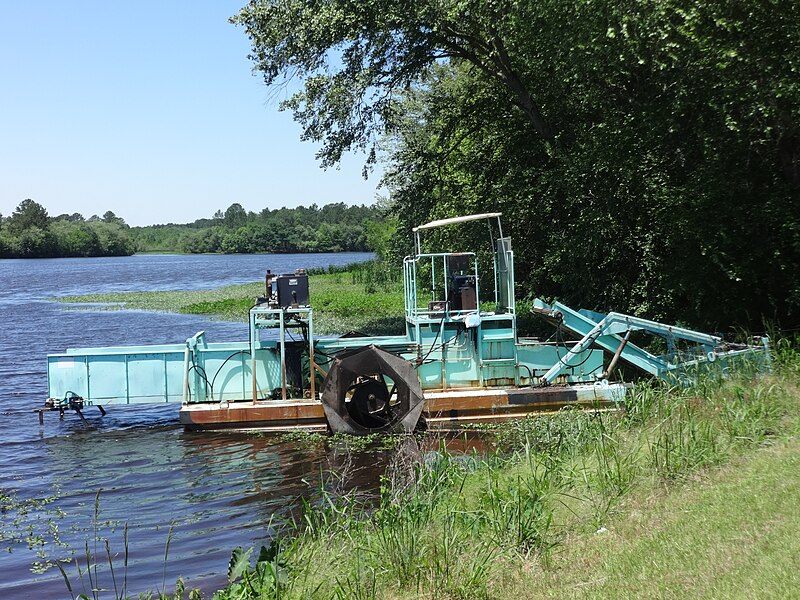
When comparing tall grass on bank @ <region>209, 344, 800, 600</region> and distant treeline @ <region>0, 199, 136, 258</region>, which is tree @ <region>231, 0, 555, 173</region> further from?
distant treeline @ <region>0, 199, 136, 258</region>

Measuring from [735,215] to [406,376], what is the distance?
6.91 m

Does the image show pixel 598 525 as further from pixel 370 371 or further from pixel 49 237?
pixel 49 237

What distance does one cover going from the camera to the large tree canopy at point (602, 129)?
14.8 m

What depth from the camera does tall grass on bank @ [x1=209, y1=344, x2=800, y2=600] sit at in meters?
6.51

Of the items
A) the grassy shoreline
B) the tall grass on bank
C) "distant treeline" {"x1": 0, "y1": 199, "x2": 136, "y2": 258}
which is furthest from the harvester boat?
"distant treeline" {"x1": 0, "y1": 199, "x2": 136, "y2": 258}

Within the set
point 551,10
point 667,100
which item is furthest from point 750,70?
point 551,10

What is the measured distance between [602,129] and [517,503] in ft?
42.1

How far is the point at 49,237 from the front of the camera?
A: 578ft

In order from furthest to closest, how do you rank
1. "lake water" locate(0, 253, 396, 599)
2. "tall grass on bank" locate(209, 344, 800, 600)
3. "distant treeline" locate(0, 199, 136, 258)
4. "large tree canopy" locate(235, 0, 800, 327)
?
"distant treeline" locate(0, 199, 136, 258) → "large tree canopy" locate(235, 0, 800, 327) → "lake water" locate(0, 253, 396, 599) → "tall grass on bank" locate(209, 344, 800, 600)

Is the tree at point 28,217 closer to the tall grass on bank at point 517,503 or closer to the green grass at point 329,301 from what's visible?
the green grass at point 329,301

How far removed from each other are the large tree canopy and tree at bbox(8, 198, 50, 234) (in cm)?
17219

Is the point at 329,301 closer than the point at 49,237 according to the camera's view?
Yes

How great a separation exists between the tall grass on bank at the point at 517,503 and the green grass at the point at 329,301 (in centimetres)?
1767

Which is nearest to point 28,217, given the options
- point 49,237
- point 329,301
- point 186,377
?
point 49,237
